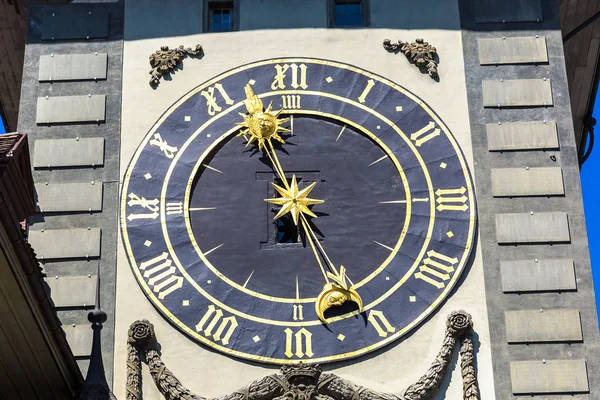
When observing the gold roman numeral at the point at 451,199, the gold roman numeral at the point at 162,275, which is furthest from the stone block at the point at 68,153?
the gold roman numeral at the point at 451,199

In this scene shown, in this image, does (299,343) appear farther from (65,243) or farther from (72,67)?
(72,67)

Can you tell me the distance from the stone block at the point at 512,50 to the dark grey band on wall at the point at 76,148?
416 cm

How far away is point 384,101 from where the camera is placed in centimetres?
2217

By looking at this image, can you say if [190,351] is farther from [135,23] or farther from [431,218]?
[135,23]

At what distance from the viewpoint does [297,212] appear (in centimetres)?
2145

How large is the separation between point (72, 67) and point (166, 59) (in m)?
1.11

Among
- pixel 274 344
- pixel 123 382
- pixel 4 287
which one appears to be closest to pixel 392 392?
pixel 274 344

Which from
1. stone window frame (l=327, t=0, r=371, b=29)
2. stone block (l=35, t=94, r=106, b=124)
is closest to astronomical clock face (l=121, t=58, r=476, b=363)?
stone window frame (l=327, t=0, r=371, b=29)

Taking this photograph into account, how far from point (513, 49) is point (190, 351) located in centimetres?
523

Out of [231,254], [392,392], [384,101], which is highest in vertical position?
[384,101]

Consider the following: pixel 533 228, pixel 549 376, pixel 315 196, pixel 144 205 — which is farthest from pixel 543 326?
pixel 144 205

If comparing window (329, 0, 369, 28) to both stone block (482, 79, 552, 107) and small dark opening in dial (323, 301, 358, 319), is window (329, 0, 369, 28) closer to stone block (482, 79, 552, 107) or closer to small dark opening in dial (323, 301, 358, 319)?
stone block (482, 79, 552, 107)

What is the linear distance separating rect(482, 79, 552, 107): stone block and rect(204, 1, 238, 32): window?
10.0 ft

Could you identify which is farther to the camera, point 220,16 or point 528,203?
point 220,16
